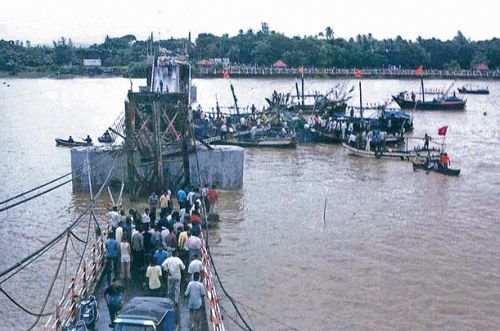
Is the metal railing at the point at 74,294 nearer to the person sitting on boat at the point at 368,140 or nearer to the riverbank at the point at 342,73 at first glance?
the person sitting on boat at the point at 368,140

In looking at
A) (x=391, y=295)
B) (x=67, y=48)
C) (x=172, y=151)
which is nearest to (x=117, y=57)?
(x=67, y=48)

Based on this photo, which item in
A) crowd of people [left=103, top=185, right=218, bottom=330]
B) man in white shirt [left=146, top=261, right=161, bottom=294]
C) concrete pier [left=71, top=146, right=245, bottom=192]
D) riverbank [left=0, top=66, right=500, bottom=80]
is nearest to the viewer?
crowd of people [left=103, top=185, right=218, bottom=330]

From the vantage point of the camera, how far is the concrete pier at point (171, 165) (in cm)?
2473

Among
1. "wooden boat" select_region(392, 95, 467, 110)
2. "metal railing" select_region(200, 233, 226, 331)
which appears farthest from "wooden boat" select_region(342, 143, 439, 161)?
"wooden boat" select_region(392, 95, 467, 110)

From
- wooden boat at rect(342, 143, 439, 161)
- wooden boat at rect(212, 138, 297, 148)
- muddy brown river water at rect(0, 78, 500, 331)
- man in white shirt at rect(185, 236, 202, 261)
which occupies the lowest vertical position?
muddy brown river water at rect(0, 78, 500, 331)

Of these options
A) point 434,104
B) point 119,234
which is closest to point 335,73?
point 434,104

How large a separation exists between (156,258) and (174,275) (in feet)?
2.37

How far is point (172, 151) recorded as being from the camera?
2477 cm

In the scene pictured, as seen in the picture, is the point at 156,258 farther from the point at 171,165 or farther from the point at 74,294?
the point at 171,165

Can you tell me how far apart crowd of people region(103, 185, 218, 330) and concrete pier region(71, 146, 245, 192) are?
28.3ft

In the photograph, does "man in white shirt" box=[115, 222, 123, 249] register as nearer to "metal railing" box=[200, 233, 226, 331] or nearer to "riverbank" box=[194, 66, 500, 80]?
"metal railing" box=[200, 233, 226, 331]

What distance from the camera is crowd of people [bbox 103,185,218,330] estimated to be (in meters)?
11.5

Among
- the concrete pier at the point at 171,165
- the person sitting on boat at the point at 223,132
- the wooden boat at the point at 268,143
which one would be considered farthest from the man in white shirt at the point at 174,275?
the person sitting on boat at the point at 223,132

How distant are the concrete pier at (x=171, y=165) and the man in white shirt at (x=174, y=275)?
1217cm
